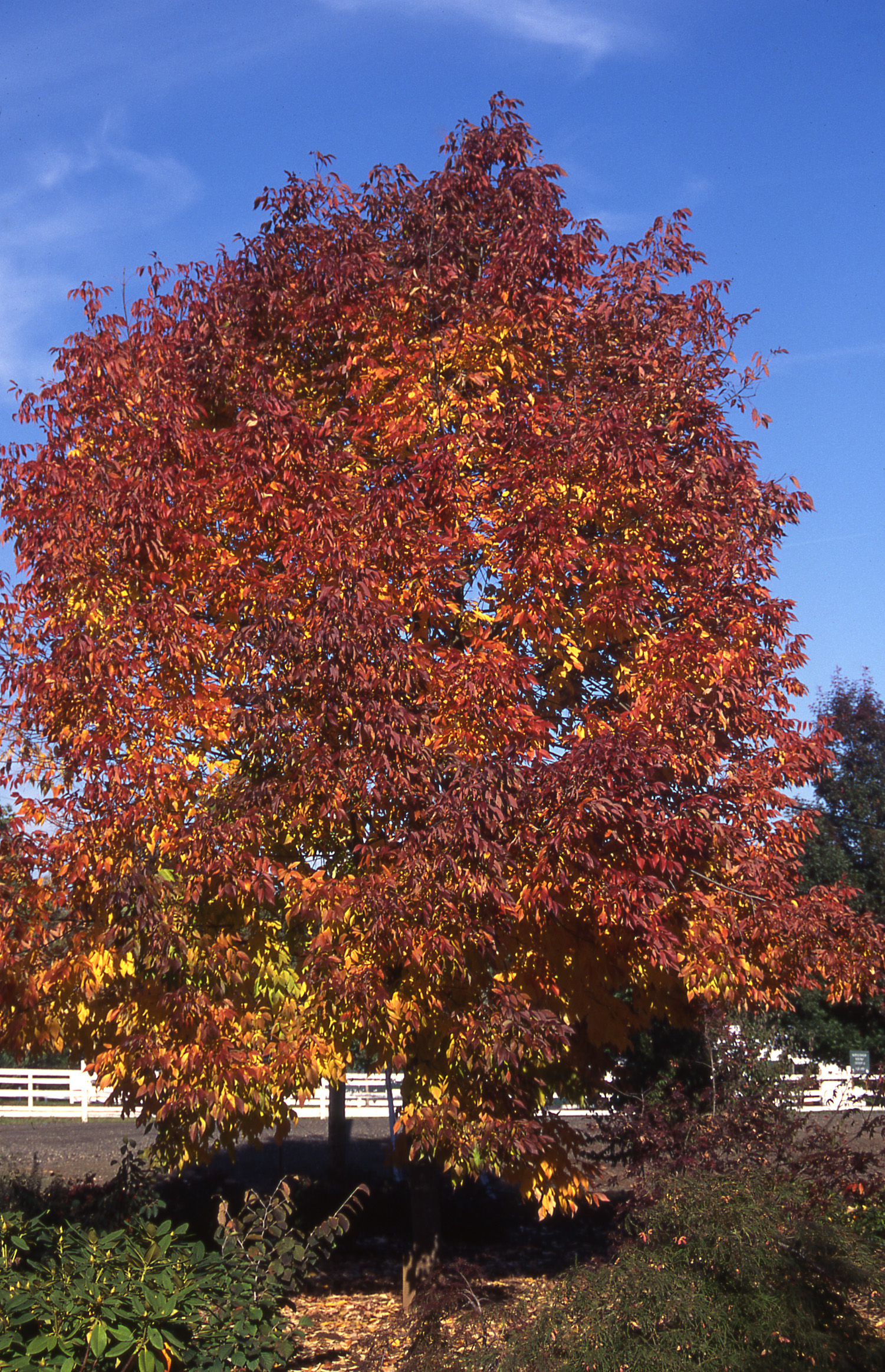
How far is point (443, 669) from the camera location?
22.8ft

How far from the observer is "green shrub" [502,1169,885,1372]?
5410 millimetres

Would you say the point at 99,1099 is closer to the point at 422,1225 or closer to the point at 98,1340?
the point at 422,1225

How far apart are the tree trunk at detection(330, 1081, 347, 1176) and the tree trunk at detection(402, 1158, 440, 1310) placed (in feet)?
16.8

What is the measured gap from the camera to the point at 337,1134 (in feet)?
49.8

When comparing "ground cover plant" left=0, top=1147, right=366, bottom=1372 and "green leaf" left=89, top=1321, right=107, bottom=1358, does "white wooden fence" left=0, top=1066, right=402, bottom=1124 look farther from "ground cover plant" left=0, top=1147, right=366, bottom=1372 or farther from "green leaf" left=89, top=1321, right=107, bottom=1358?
"green leaf" left=89, top=1321, right=107, bottom=1358

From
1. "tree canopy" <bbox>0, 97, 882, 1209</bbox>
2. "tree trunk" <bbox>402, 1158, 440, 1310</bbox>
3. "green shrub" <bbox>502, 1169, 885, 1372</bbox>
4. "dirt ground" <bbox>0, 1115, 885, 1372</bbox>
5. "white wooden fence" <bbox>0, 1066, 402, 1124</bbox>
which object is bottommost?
"white wooden fence" <bbox>0, 1066, 402, 1124</bbox>

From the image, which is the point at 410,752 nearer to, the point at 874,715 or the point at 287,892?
the point at 287,892

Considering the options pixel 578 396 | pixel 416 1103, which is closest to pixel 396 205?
pixel 578 396

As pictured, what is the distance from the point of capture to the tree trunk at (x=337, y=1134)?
14914 mm

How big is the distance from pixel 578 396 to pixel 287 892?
438 centimetres

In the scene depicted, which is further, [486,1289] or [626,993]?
[626,993]

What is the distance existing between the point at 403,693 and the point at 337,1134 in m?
10.7

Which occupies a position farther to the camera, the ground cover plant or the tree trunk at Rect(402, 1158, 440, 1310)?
the tree trunk at Rect(402, 1158, 440, 1310)

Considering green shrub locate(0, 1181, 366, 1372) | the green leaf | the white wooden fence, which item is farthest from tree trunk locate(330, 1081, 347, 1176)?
the green leaf
